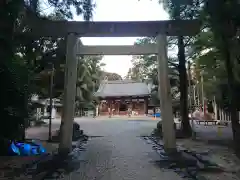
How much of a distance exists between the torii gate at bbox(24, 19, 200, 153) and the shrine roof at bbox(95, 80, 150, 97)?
31.7 meters

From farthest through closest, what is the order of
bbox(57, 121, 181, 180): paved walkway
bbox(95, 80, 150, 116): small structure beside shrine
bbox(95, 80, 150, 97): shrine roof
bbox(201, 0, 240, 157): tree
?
bbox(95, 80, 150, 97): shrine roof, bbox(95, 80, 150, 116): small structure beside shrine, bbox(201, 0, 240, 157): tree, bbox(57, 121, 181, 180): paved walkway

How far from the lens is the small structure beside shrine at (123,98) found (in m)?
42.7

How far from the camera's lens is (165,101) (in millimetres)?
9398

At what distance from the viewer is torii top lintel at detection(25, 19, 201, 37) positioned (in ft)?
30.9

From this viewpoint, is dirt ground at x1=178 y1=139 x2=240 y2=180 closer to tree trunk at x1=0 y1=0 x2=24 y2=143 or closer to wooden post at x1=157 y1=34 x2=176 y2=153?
wooden post at x1=157 y1=34 x2=176 y2=153

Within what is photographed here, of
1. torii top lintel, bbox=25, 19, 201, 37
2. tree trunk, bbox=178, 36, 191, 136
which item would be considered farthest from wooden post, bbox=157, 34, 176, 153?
tree trunk, bbox=178, 36, 191, 136

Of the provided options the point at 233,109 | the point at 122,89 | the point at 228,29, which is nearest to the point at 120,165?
the point at 233,109

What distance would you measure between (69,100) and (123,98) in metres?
34.6

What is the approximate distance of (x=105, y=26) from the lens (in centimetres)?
950

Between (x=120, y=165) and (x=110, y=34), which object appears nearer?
(x=120, y=165)

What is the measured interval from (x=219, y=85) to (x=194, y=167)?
8.78 m

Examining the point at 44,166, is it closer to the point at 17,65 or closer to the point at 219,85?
the point at 17,65

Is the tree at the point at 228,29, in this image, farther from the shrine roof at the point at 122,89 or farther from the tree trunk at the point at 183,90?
the shrine roof at the point at 122,89

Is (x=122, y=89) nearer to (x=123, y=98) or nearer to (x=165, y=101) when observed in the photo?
(x=123, y=98)
